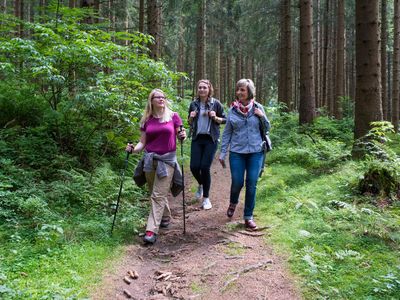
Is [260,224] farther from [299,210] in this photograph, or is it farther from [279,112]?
[279,112]

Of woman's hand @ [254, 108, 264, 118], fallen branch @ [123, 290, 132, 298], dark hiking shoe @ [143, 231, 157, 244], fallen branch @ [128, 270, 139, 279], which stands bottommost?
fallen branch @ [123, 290, 132, 298]

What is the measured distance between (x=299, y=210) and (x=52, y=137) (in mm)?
5675

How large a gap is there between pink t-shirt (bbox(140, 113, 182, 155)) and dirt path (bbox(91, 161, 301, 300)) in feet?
4.51

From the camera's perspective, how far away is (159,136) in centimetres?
589

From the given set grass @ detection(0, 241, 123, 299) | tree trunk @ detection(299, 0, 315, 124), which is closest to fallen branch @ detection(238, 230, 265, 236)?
grass @ detection(0, 241, 123, 299)

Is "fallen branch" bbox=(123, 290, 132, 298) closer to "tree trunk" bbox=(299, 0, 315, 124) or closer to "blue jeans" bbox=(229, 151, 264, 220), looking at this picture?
"blue jeans" bbox=(229, 151, 264, 220)

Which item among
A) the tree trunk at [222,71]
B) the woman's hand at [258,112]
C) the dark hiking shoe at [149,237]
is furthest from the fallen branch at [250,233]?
the tree trunk at [222,71]

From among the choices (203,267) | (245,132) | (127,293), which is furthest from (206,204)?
(127,293)

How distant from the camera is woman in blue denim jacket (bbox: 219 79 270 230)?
230 inches

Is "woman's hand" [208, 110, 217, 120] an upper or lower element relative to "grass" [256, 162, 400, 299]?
upper

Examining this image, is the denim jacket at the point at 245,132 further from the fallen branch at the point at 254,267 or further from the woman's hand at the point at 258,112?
the fallen branch at the point at 254,267

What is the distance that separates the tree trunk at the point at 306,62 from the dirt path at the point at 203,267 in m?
7.73

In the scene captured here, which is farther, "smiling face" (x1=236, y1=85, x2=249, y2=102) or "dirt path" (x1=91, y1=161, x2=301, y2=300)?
"smiling face" (x1=236, y1=85, x2=249, y2=102)

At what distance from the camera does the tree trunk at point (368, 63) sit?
8023mm
